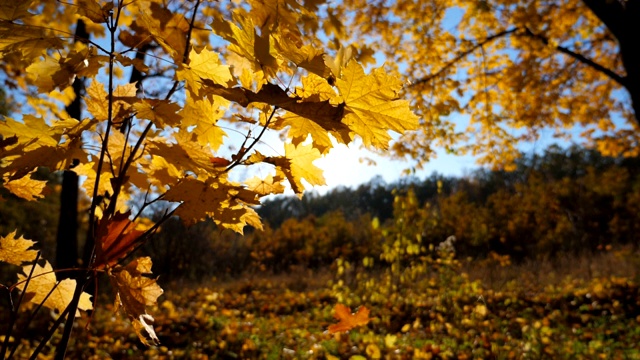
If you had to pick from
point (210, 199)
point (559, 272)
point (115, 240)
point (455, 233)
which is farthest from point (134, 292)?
point (455, 233)

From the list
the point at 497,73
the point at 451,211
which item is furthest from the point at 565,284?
the point at 451,211

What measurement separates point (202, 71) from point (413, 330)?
4589mm

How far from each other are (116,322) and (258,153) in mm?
5114

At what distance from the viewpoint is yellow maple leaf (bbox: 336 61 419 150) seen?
609 mm

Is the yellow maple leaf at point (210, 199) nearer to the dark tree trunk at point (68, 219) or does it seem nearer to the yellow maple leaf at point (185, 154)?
the yellow maple leaf at point (185, 154)

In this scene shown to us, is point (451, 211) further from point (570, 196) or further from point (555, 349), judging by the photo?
point (555, 349)

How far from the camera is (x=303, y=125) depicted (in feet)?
2.27

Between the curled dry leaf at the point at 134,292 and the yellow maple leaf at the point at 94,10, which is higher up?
the yellow maple leaf at the point at 94,10

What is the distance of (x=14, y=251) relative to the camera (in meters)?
0.84

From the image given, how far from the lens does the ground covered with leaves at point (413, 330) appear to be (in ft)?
11.2

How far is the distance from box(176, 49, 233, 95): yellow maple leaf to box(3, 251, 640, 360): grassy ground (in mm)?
1625

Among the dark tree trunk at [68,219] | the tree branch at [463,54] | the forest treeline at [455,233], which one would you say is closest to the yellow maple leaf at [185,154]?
the dark tree trunk at [68,219]

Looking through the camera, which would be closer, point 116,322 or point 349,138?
point 349,138

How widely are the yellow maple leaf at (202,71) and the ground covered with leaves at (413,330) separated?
5.33ft
